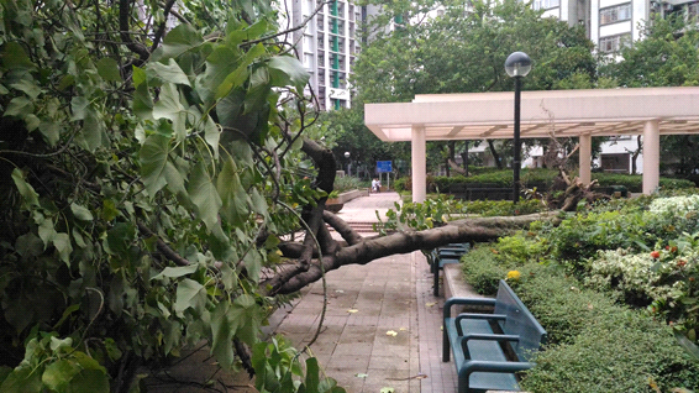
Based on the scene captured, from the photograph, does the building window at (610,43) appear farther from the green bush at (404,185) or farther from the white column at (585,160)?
the white column at (585,160)

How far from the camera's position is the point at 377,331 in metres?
6.46

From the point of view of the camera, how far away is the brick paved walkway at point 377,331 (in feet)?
16.3

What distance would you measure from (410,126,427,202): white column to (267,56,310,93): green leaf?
1564 cm

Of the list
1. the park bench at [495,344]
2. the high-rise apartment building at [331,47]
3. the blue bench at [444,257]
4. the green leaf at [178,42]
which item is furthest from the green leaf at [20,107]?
the high-rise apartment building at [331,47]

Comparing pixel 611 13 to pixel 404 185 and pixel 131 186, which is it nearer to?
pixel 404 185

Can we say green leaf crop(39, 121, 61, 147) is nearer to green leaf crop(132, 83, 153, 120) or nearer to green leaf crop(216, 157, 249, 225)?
green leaf crop(132, 83, 153, 120)

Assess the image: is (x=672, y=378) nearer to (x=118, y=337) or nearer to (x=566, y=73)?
(x=118, y=337)

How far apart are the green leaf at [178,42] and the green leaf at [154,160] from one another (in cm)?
40

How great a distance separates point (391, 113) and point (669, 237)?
34.1ft

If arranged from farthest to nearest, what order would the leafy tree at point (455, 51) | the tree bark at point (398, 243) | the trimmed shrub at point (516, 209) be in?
the leafy tree at point (455, 51) < the trimmed shrub at point (516, 209) < the tree bark at point (398, 243)

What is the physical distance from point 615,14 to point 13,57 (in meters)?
49.6

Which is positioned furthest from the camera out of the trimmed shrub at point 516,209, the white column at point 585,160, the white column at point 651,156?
the white column at point 585,160

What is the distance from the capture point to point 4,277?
7.86 ft

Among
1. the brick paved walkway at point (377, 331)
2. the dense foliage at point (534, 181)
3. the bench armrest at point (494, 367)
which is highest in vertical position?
the dense foliage at point (534, 181)
